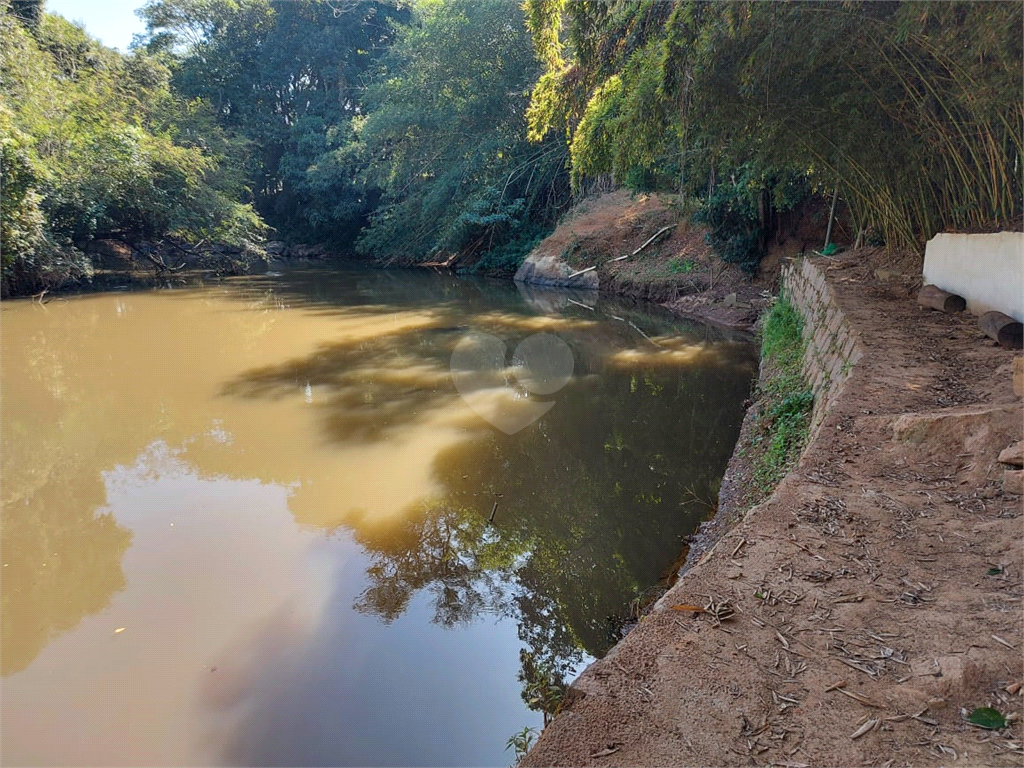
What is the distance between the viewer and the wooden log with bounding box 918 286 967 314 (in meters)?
5.97

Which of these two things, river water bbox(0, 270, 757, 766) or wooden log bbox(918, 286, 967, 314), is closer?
river water bbox(0, 270, 757, 766)

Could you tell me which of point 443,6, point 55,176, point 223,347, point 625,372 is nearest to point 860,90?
point 625,372

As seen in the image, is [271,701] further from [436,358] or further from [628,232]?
[628,232]

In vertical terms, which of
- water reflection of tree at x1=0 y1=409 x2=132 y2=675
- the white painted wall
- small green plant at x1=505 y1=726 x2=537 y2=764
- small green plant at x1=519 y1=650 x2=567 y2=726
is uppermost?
the white painted wall

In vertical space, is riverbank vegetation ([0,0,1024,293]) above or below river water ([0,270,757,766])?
above

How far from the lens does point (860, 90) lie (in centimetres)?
642

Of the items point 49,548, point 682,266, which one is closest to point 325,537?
point 49,548

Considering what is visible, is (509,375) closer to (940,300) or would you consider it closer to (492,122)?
(940,300)

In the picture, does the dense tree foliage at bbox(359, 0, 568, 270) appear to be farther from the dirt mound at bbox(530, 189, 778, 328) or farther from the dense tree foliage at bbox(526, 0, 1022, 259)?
the dense tree foliage at bbox(526, 0, 1022, 259)

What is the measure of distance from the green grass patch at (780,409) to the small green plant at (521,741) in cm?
214

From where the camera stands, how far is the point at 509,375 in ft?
28.7

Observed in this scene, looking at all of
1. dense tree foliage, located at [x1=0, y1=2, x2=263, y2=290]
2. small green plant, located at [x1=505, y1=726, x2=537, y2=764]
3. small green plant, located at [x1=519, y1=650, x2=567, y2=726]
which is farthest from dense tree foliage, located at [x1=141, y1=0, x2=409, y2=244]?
small green plant, located at [x1=505, y1=726, x2=537, y2=764]

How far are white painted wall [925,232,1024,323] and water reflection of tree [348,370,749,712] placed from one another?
2295 mm

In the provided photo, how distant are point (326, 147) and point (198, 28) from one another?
295 inches
